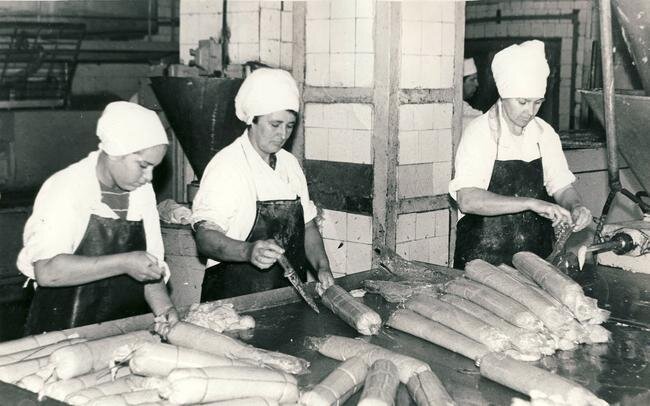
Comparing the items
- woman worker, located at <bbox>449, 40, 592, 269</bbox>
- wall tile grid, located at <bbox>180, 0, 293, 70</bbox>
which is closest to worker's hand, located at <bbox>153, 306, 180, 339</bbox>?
woman worker, located at <bbox>449, 40, 592, 269</bbox>

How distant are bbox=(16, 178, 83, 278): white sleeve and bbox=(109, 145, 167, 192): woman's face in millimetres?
212

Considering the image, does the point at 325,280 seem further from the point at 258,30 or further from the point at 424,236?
the point at 258,30

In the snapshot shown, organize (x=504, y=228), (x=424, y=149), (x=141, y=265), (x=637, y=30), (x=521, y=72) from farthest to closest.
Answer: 1. (x=424, y=149)
2. (x=504, y=228)
3. (x=521, y=72)
4. (x=637, y=30)
5. (x=141, y=265)

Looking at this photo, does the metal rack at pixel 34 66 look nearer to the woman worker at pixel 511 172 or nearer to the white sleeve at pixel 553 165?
the woman worker at pixel 511 172

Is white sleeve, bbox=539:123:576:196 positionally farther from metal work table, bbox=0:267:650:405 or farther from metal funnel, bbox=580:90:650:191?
metal work table, bbox=0:267:650:405

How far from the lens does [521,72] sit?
4.18 metres

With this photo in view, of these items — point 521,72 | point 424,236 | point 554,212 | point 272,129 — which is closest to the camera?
point 272,129

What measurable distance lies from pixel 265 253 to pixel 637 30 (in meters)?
2.14

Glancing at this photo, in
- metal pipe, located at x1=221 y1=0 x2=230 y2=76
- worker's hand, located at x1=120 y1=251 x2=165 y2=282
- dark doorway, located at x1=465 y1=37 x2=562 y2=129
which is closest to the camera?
worker's hand, located at x1=120 y1=251 x2=165 y2=282

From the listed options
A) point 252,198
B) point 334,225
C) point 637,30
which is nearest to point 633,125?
point 637,30

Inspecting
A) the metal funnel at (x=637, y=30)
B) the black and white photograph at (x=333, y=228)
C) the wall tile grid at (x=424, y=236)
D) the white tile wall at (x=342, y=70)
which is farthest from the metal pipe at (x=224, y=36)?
the metal funnel at (x=637, y=30)

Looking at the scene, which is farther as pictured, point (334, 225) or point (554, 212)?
point (334, 225)

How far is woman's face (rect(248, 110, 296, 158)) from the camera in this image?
12.5 feet

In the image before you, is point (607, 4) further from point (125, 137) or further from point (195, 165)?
point (195, 165)
